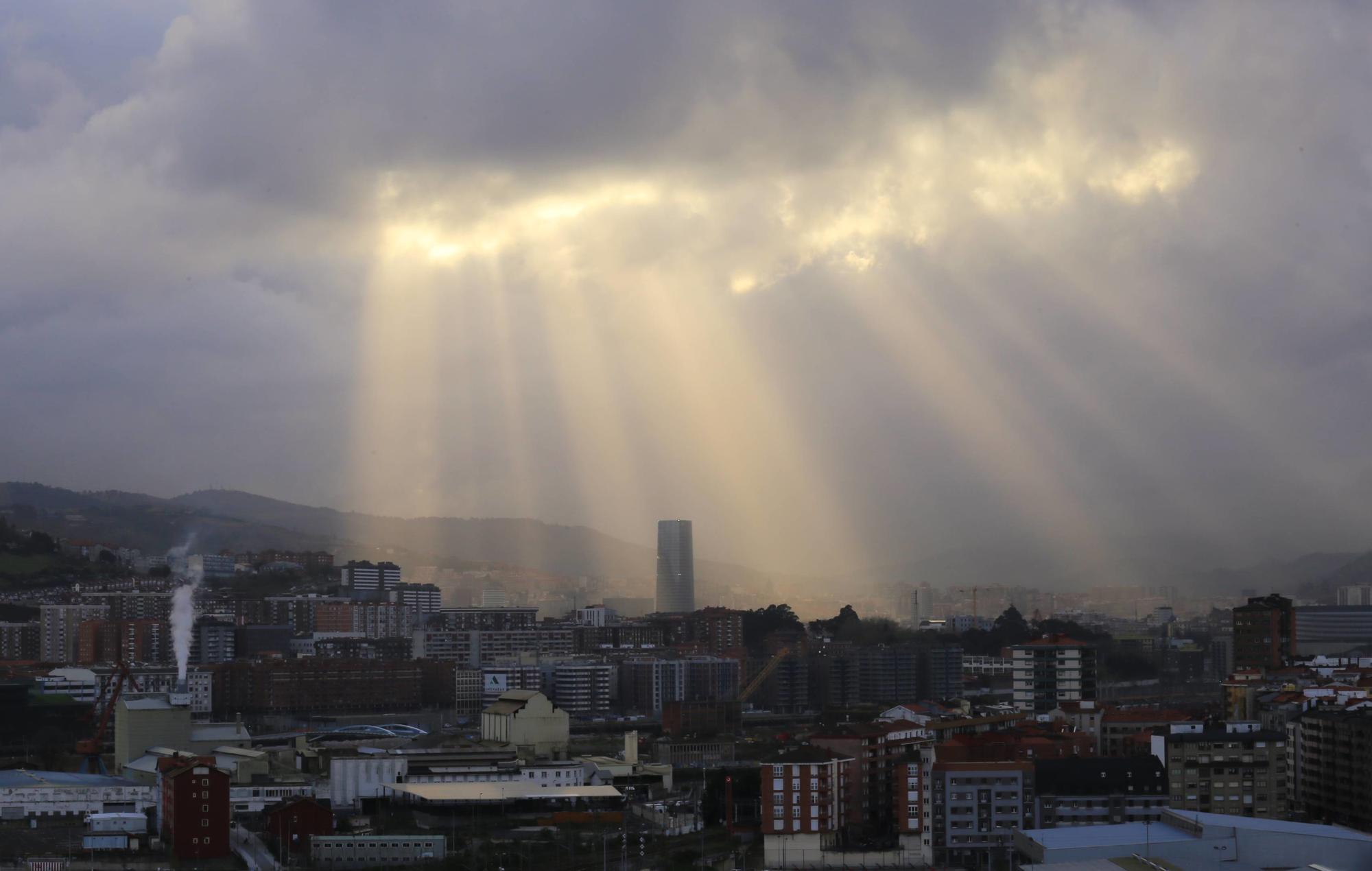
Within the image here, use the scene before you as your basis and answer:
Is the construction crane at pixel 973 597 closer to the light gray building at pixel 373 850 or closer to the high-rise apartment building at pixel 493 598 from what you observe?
the high-rise apartment building at pixel 493 598

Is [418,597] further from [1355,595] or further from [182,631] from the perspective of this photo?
[1355,595]

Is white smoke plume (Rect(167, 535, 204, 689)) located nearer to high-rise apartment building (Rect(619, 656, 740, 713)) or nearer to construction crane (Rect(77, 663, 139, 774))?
construction crane (Rect(77, 663, 139, 774))

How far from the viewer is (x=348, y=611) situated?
63875 millimetres

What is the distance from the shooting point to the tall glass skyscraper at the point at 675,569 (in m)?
80.6

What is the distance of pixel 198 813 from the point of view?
865 inches

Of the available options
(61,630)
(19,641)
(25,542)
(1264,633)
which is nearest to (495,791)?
(1264,633)

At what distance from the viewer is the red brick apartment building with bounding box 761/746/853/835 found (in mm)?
21062

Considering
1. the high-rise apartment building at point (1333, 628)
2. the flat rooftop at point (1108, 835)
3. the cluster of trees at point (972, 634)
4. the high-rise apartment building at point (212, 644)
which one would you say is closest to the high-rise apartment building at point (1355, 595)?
the high-rise apartment building at point (1333, 628)

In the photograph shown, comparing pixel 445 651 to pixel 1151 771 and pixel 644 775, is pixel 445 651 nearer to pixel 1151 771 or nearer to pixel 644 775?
pixel 644 775

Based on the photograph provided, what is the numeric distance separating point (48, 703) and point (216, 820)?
18.2 meters

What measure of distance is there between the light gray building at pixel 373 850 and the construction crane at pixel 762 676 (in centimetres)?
3069

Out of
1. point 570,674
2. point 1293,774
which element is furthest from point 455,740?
point 1293,774

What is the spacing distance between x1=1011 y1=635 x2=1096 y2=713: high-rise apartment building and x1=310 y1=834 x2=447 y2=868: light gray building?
1567cm

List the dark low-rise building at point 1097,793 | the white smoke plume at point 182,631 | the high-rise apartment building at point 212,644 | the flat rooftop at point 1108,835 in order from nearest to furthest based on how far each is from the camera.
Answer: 1. the flat rooftop at point 1108,835
2. the dark low-rise building at point 1097,793
3. the white smoke plume at point 182,631
4. the high-rise apartment building at point 212,644
